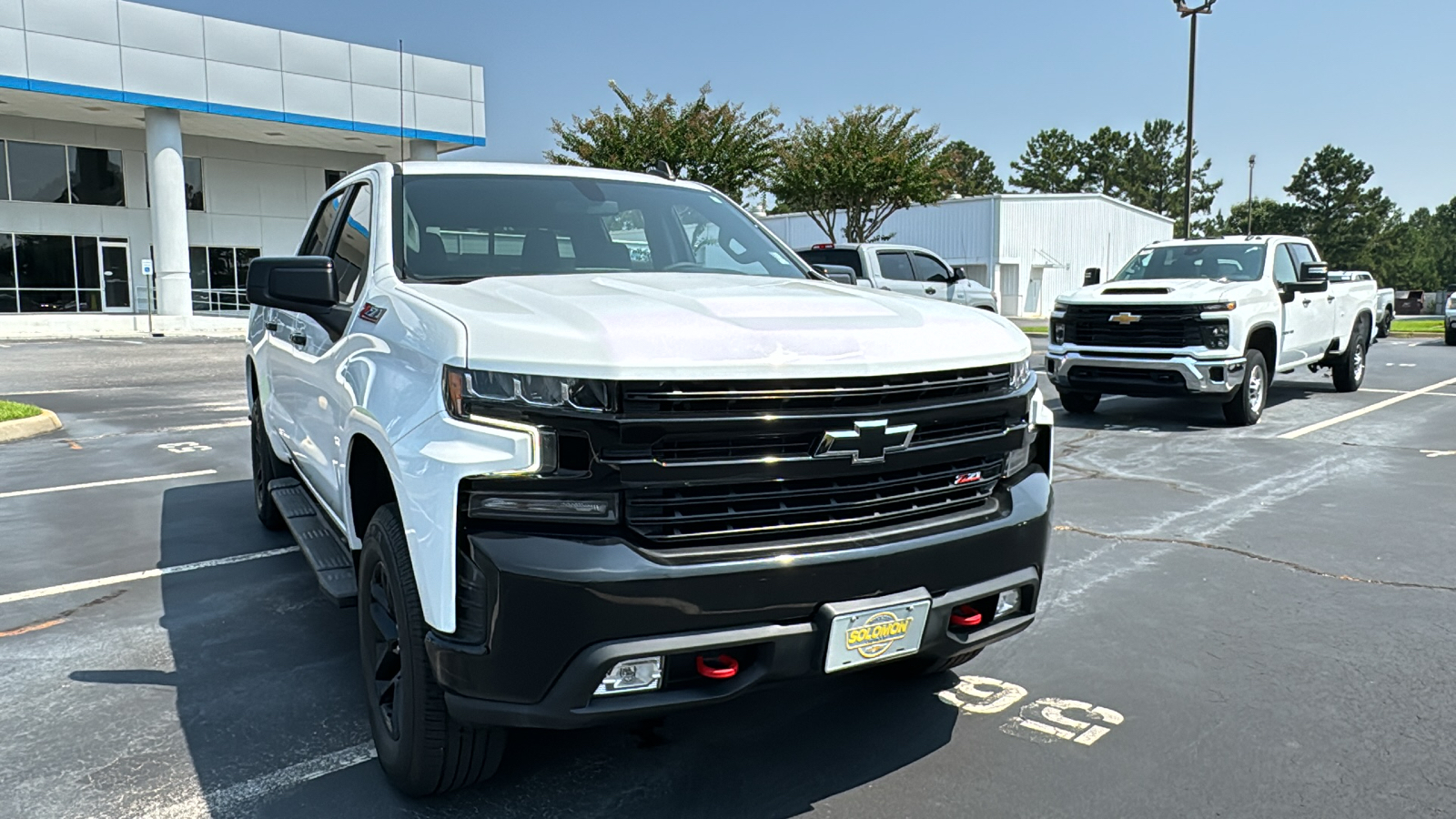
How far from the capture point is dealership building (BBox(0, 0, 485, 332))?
27.5m

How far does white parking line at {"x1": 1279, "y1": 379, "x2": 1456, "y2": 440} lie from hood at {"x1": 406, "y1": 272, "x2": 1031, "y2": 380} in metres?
7.83

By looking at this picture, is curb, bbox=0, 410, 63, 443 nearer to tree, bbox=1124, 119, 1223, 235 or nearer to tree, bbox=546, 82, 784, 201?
tree, bbox=546, 82, 784, 201

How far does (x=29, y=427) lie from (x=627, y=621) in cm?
1003

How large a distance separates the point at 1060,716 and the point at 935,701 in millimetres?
416

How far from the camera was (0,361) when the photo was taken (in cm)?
1941

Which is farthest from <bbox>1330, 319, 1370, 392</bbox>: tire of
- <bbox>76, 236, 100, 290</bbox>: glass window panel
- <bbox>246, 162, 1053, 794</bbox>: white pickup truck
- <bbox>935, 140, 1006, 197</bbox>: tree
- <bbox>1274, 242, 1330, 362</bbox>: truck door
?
<bbox>935, 140, 1006, 197</bbox>: tree

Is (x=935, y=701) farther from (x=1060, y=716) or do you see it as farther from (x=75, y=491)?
(x=75, y=491)

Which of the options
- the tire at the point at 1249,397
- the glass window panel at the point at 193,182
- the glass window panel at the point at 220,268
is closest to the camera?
the tire at the point at 1249,397

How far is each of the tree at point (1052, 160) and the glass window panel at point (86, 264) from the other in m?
80.1

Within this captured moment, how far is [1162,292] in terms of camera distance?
10.1 metres

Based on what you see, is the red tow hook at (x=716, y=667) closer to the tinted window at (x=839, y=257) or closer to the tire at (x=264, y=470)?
the tire at (x=264, y=470)

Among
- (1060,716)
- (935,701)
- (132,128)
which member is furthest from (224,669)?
(132,128)

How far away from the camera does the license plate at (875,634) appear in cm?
263

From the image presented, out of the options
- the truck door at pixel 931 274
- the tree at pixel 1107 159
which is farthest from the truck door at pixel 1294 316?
the tree at pixel 1107 159
